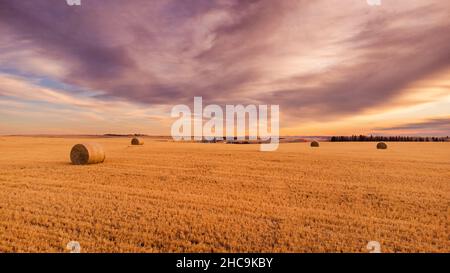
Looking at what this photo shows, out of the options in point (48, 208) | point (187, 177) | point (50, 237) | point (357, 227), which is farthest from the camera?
point (187, 177)

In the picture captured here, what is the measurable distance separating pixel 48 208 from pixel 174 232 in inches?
167

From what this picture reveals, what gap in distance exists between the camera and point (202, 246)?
5176mm

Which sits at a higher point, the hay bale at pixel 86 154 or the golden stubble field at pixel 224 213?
the hay bale at pixel 86 154

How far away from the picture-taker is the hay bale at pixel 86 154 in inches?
693

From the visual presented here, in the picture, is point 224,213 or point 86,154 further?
point 86,154

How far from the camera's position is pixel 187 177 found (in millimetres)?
12766

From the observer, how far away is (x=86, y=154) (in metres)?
17.6

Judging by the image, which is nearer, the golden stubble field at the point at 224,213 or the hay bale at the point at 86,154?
the golden stubble field at the point at 224,213

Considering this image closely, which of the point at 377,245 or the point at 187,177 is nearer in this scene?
the point at 377,245

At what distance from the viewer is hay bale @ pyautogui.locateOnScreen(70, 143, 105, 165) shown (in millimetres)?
17609

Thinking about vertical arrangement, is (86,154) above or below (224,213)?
above
